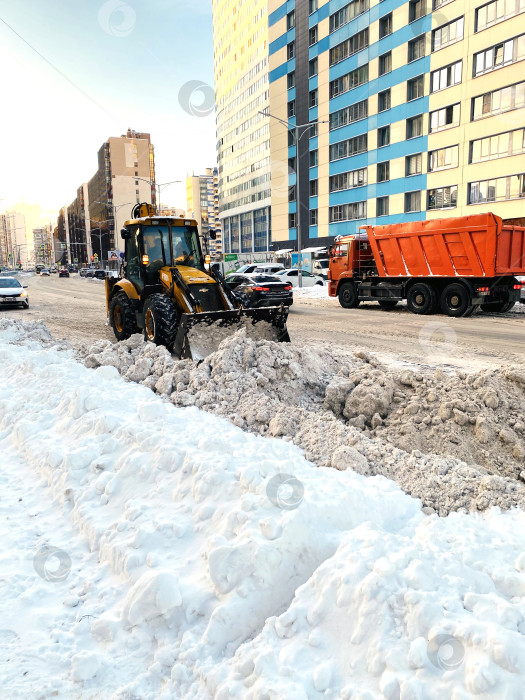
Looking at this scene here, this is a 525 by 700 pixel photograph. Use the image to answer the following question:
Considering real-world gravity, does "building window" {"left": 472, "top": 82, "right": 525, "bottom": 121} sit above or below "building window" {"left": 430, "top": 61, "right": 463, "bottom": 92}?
below

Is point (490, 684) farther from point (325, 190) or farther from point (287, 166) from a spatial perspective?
point (287, 166)

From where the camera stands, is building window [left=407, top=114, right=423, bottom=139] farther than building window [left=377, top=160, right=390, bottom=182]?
No

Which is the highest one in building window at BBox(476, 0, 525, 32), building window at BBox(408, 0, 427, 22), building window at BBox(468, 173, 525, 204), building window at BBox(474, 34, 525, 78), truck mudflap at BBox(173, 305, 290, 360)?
building window at BBox(408, 0, 427, 22)

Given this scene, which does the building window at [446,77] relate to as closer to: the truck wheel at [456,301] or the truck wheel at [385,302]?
the truck wheel at [385,302]

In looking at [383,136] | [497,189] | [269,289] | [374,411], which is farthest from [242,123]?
[374,411]

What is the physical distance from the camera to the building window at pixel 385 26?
40.6 meters

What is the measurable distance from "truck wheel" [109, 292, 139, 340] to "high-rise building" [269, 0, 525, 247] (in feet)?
96.6

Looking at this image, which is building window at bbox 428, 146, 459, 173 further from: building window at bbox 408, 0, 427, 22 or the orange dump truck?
the orange dump truck

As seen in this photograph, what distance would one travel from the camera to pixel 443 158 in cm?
3688

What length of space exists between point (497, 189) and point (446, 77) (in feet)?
32.0

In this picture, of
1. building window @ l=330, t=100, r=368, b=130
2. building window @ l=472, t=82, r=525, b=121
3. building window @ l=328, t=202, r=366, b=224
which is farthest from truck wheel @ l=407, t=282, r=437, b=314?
building window @ l=330, t=100, r=368, b=130

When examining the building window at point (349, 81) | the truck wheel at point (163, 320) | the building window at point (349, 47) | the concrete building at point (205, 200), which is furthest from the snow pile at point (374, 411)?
the concrete building at point (205, 200)

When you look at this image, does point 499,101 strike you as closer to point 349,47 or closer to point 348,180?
point 348,180

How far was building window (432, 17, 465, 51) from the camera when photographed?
34.4m
